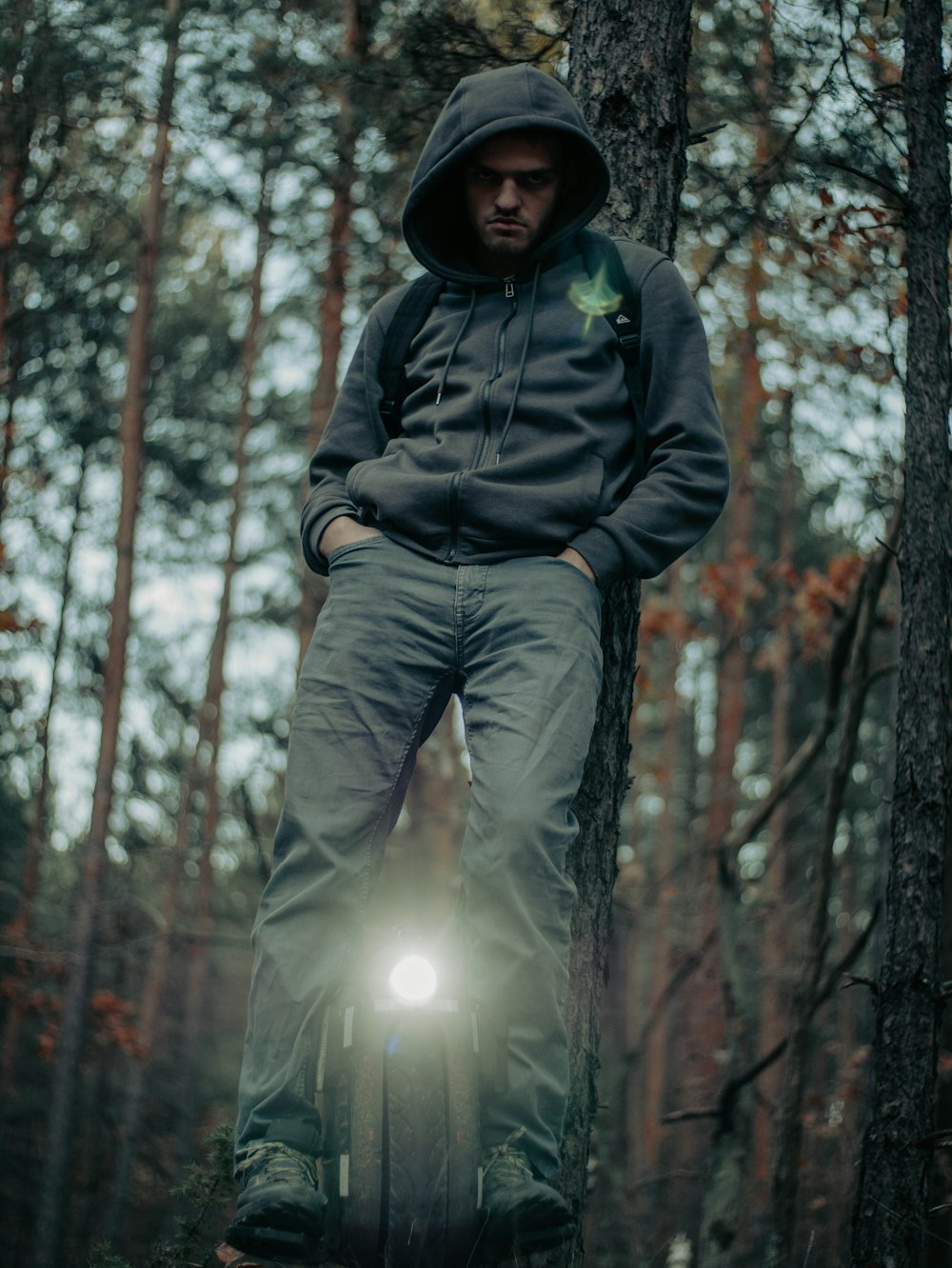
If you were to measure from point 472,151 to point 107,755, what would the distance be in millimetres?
10495

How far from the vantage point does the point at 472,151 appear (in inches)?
118

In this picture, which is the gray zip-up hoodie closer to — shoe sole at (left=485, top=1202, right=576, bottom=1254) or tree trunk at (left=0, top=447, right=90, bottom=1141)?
shoe sole at (left=485, top=1202, right=576, bottom=1254)

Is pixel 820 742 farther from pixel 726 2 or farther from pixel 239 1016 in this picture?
pixel 239 1016

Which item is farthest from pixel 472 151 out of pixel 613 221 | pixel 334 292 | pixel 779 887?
pixel 779 887

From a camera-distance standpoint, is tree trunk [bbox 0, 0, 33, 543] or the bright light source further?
tree trunk [bbox 0, 0, 33, 543]

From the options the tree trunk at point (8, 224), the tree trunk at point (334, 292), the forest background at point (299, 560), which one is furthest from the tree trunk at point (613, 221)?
the tree trunk at point (8, 224)

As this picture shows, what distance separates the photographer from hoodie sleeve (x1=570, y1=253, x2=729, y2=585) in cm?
275

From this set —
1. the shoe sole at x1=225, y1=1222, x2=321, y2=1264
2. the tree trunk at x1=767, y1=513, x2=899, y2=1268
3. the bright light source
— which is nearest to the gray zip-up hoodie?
the bright light source

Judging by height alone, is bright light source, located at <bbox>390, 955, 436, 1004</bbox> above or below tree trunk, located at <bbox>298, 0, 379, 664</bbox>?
below

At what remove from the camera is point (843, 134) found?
471cm

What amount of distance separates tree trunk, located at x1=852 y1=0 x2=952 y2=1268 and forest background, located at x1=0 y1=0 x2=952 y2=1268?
7.8 inches

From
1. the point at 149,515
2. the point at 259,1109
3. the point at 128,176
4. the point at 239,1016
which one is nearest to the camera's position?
the point at 259,1109

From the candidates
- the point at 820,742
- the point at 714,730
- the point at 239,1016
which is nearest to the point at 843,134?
the point at 820,742

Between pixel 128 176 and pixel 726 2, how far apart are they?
8355mm
